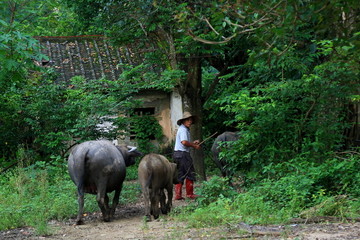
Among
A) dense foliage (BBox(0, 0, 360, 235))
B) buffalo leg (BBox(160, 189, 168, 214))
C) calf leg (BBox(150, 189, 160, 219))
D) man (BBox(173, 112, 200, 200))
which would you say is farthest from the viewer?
man (BBox(173, 112, 200, 200))

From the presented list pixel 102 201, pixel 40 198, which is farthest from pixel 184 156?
pixel 40 198

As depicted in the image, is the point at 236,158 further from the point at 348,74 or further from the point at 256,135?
the point at 348,74

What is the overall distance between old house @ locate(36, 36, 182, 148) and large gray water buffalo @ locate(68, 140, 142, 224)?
32.4 feet

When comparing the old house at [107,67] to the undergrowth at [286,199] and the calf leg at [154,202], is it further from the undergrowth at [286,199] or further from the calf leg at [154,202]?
the undergrowth at [286,199]

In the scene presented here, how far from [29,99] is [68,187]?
15.2ft

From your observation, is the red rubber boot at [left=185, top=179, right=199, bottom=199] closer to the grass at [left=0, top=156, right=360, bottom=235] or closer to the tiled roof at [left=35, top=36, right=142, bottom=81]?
the grass at [left=0, top=156, right=360, bottom=235]

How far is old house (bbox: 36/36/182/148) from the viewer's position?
2045 cm

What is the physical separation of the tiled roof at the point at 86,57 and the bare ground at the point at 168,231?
400 inches

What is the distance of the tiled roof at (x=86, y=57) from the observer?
67.1 ft

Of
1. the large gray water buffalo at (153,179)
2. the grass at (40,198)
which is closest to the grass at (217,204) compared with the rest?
the grass at (40,198)

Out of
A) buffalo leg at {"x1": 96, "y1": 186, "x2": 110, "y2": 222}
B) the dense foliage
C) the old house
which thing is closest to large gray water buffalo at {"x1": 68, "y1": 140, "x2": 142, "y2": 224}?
buffalo leg at {"x1": 96, "y1": 186, "x2": 110, "y2": 222}

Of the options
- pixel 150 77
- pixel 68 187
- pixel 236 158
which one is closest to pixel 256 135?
pixel 236 158

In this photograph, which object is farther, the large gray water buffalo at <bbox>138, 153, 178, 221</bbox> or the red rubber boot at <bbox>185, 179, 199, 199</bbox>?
the red rubber boot at <bbox>185, 179, 199, 199</bbox>

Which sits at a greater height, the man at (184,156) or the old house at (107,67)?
the old house at (107,67)
